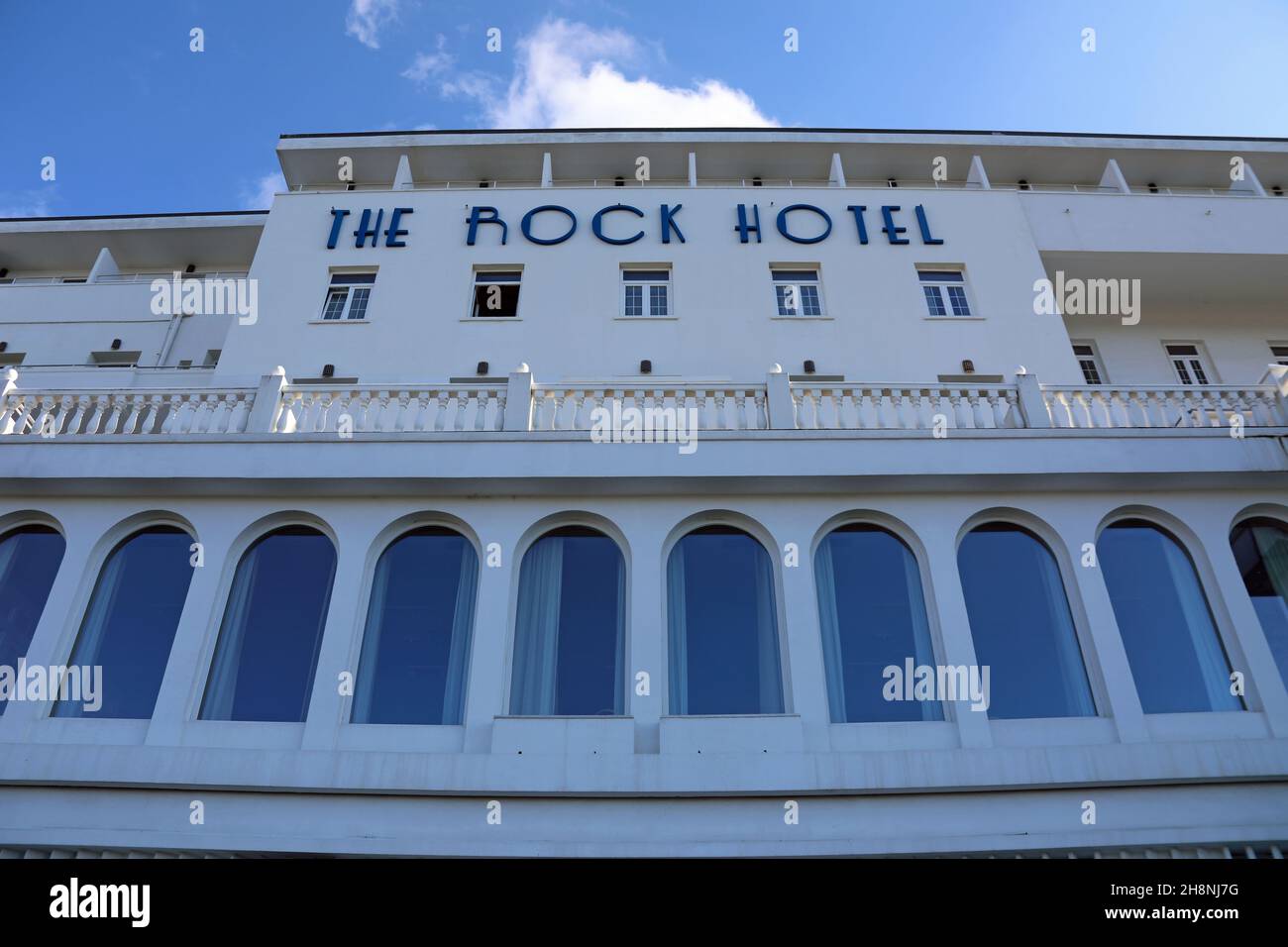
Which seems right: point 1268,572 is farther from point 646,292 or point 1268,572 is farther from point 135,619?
point 135,619

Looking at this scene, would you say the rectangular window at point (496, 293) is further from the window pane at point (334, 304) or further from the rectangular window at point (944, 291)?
the rectangular window at point (944, 291)

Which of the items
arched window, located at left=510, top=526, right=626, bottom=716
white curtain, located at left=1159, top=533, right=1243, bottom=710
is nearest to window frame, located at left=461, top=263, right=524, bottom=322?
arched window, located at left=510, top=526, right=626, bottom=716

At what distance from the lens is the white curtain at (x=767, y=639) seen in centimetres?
975

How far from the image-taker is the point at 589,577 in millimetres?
10523

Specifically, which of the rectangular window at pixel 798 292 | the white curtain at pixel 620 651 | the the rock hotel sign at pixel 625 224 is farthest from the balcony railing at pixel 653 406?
the the rock hotel sign at pixel 625 224

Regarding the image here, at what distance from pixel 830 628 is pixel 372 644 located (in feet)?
17.3

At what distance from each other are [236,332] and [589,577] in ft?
29.2

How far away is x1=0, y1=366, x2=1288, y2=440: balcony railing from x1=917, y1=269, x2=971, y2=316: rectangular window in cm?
421

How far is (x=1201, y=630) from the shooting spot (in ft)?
33.8

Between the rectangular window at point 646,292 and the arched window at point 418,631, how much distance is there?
655cm

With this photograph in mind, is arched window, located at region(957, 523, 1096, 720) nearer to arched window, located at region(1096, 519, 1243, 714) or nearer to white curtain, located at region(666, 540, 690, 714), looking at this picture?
arched window, located at region(1096, 519, 1243, 714)
